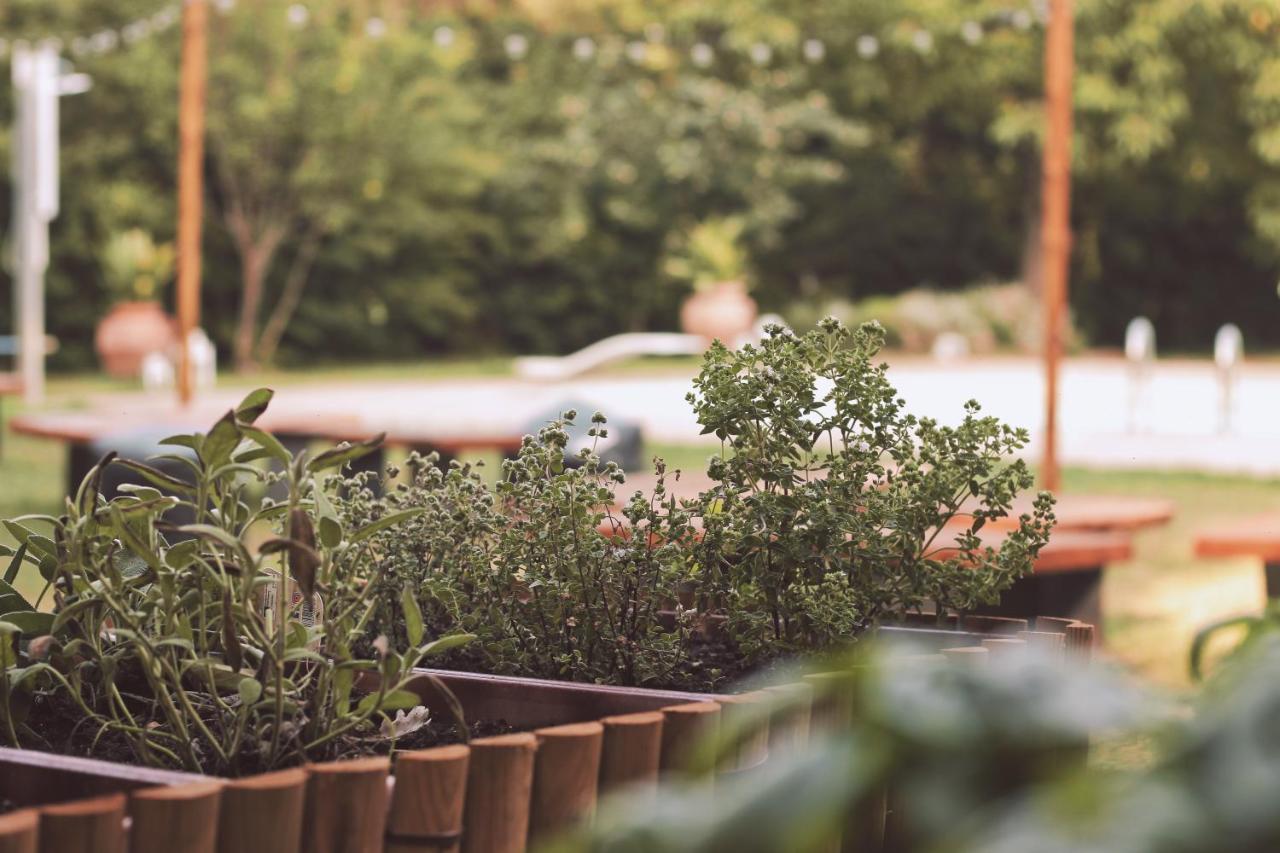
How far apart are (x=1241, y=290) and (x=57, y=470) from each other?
22.4 m

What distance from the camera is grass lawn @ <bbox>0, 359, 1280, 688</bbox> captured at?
5.91 meters

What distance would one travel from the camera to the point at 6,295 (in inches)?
876

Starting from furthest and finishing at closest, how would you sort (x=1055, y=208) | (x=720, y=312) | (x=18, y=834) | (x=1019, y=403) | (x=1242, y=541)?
1. (x=720, y=312)
2. (x=1019, y=403)
3. (x=1055, y=208)
4. (x=1242, y=541)
5. (x=18, y=834)

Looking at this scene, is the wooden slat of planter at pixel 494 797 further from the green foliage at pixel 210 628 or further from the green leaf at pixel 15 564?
the green leaf at pixel 15 564

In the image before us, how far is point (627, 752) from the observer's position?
1.76 meters

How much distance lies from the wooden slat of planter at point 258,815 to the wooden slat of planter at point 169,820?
3cm

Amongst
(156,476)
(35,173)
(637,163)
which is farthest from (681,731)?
(637,163)

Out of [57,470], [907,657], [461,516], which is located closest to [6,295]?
[57,470]

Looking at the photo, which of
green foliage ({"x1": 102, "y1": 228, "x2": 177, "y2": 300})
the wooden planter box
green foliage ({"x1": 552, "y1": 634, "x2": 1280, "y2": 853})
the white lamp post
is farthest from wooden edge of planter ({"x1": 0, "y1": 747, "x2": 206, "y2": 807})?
green foliage ({"x1": 102, "y1": 228, "x2": 177, "y2": 300})

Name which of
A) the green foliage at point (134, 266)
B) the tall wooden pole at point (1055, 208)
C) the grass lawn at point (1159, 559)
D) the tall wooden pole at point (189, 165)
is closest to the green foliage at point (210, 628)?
the grass lawn at point (1159, 559)

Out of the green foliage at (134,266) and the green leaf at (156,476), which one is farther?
the green foliage at (134,266)

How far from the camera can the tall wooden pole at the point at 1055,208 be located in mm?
9961

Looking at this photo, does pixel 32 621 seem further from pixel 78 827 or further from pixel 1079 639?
pixel 1079 639

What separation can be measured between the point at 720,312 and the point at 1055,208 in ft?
43.2
